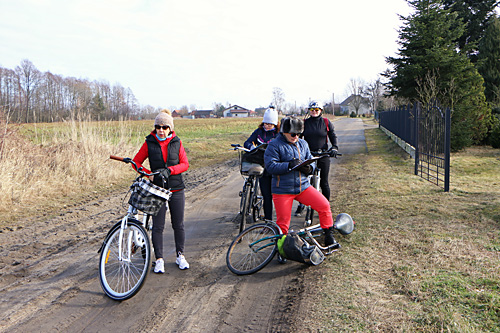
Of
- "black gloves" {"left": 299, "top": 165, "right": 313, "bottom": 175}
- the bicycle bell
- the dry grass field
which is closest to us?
"black gloves" {"left": 299, "top": 165, "right": 313, "bottom": 175}

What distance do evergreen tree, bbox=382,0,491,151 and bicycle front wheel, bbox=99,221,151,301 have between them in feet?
55.6

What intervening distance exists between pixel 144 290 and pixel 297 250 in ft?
6.11

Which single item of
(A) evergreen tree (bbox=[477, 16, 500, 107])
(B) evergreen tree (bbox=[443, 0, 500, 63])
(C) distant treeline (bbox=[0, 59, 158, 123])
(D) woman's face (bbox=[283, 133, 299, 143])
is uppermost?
(B) evergreen tree (bbox=[443, 0, 500, 63])

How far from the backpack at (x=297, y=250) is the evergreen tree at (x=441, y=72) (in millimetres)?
15511

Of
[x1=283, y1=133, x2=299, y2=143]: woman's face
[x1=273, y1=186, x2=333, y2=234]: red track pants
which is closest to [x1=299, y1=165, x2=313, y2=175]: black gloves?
[x1=273, y1=186, x2=333, y2=234]: red track pants

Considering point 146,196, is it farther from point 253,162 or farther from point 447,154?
point 447,154

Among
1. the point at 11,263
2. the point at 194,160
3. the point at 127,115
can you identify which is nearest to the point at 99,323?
the point at 11,263

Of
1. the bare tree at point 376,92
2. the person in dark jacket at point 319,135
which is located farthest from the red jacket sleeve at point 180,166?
the bare tree at point 376,92

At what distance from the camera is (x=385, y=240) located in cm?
561

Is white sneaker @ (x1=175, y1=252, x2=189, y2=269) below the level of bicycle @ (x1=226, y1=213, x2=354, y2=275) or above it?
below

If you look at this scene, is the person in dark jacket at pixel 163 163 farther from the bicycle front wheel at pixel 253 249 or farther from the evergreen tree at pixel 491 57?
the evergreen tree at pixel 491 57

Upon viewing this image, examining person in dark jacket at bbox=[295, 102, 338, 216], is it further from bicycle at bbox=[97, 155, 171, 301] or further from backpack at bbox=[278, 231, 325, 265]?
bicycle at bbox=[97, 155, 171, 301]

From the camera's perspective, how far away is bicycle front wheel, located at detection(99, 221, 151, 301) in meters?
4.04

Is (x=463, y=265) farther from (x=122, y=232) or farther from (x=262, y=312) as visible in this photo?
(x=122, y=232)
